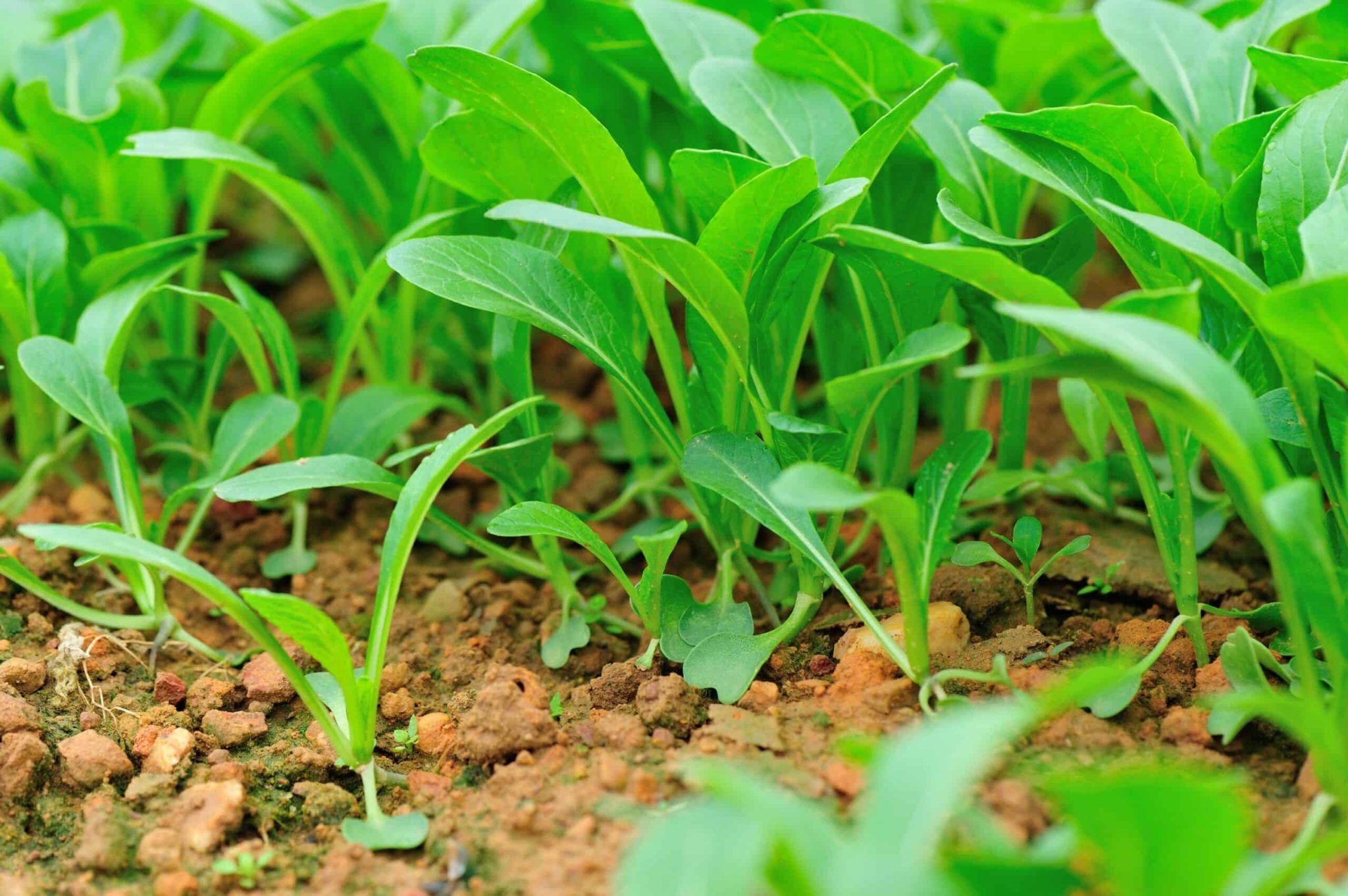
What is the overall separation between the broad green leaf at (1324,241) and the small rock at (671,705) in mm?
591

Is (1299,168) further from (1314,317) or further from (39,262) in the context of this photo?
(39,262)

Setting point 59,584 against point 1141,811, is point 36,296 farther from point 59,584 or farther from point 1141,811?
point 1141,811

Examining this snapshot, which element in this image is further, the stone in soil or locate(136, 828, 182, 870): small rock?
the stone in soil

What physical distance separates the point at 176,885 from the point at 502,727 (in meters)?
0.27

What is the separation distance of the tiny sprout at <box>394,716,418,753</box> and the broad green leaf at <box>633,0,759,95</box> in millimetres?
707

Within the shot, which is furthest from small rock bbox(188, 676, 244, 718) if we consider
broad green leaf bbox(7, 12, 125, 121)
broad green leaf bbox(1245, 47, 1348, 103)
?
broad green leaf bbox(1245, 47, 1348, 103)

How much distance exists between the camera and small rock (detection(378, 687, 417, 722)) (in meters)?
1.06

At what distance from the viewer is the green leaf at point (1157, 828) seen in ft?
1.84

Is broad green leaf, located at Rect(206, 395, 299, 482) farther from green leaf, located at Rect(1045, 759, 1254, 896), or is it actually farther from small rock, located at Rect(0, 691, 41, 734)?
green leaf, located at Rect(1045, 759, 1254, 896)

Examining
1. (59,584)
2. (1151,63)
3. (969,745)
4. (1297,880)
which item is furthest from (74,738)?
(1151,63)

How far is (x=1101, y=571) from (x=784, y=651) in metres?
0.36

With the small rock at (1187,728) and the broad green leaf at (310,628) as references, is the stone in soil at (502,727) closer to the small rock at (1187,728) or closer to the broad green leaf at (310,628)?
the broad green leaf at (310,628)

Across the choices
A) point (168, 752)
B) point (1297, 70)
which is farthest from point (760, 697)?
point (1297, 70)

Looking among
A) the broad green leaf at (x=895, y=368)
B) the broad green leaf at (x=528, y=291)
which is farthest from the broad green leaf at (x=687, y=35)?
the broad green leaf at (x=895, y=368)
